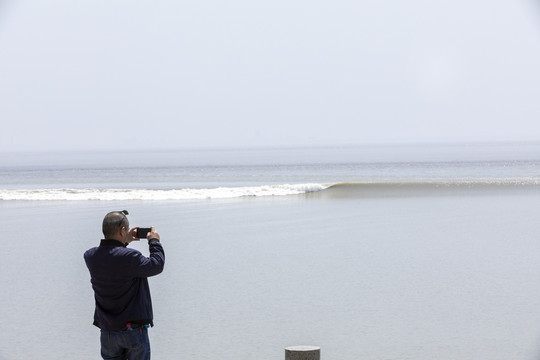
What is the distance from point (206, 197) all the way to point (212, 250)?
14.1 m

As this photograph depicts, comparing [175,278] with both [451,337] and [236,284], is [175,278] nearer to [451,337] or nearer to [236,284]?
[236,284]

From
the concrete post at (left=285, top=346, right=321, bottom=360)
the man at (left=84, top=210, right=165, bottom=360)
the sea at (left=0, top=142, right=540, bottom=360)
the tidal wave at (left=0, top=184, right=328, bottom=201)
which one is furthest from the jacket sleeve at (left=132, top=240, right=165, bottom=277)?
the tidal wave at (left=0, top=184, right=328, bottom=201)

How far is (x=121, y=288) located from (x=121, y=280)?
0.16ft

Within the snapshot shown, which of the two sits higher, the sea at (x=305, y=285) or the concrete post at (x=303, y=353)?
the concrete post at (x=303, y=353)

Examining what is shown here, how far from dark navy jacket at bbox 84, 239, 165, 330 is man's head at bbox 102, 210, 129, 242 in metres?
0.04

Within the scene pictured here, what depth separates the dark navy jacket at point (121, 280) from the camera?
4352mm

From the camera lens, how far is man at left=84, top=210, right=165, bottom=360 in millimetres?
4367

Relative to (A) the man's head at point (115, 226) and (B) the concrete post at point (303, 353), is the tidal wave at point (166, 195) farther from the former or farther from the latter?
(A) the man's head at point (115, 226)

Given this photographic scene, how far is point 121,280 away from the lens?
4.41 meters

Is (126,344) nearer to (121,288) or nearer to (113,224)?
(121,288)

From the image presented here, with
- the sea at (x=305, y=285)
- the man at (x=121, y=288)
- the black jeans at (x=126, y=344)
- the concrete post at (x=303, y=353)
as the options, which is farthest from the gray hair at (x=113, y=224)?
the sea at (x=305, y=285)

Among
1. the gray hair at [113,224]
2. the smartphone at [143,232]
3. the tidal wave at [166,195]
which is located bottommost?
the tidal wave at [166,195]

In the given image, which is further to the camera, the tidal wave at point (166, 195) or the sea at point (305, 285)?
the tidal wave at point (166, 195)

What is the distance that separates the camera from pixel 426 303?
860 cm
